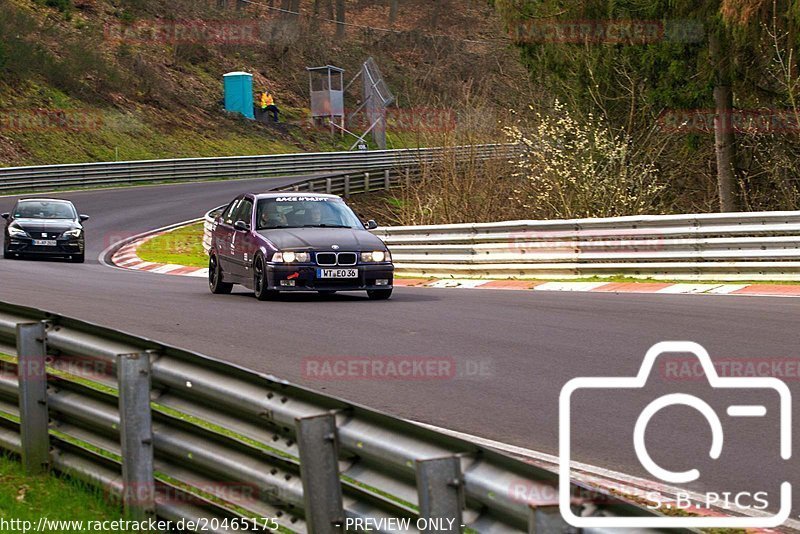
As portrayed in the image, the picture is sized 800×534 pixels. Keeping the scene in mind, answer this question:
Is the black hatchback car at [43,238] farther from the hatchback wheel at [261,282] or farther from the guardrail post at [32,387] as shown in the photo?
the guardrail post at [32,387]

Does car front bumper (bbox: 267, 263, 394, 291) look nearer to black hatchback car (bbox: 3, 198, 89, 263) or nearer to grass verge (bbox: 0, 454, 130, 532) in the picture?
grass verge (bbox: 0, 454, 130, 532)

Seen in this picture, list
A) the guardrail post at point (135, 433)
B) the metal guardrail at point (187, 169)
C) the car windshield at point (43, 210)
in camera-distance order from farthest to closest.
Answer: the metal guardrail at point (187, 169) < the car windshield at point (43, 210) < the guardrail post at point (135, 433)

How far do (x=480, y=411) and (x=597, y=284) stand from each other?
1059 cm

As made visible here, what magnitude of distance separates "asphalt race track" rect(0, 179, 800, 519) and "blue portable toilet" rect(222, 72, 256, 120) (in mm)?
44286

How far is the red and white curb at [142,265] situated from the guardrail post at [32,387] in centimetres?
1775

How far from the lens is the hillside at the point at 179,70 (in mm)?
53375

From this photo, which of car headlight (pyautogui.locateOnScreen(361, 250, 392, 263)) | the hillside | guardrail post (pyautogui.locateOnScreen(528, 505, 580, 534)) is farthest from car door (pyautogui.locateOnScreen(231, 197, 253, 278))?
the hillside

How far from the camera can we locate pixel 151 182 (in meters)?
50.9

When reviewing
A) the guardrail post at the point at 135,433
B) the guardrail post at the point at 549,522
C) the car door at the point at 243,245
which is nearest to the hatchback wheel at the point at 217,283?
the car door at the point at 243,245

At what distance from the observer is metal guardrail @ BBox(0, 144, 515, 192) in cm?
4531

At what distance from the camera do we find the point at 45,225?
27.9 m

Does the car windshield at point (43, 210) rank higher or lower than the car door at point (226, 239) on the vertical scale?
higher

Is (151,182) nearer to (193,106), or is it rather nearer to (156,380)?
(193,106)

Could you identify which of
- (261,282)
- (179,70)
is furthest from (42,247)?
(179,70)
